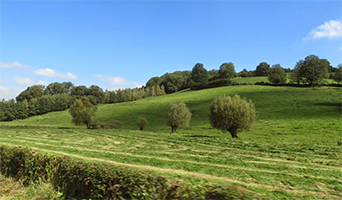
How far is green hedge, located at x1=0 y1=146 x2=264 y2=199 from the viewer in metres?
5.61

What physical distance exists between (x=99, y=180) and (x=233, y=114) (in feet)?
87.7

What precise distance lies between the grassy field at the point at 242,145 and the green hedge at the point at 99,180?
2.98ft

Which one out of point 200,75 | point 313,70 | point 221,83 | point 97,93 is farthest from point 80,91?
point 313,70

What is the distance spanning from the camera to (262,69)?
481ft

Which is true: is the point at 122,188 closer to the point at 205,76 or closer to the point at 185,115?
the point at 185,115

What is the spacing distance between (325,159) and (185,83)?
124m

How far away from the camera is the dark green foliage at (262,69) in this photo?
145000 mm

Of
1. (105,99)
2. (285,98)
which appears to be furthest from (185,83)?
(285,98)

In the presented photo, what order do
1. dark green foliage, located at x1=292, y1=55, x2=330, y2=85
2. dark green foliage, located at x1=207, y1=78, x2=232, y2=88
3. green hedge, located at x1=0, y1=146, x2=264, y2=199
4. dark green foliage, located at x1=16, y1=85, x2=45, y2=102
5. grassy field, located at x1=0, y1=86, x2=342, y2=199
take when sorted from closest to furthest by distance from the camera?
1. green hedge, located at x1=0, y1=146, x2=264, y2=199
2. grassy field, located at x1=0, y1=86, x2=342, y2=199
3. dark green foliage, located at x1=292, y1=55, x2=330, y2=85
4. dark green foliage, located at x1=207, y1=78, x2=232, y2=88
5. dark green foliage, located at x1=16, y1=85, x2=45, y2=102

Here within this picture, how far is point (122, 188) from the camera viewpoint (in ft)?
22.3

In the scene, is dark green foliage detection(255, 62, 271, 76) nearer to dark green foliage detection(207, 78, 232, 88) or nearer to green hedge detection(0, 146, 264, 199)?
dark green foliage detection(207, 78, 232, 88)

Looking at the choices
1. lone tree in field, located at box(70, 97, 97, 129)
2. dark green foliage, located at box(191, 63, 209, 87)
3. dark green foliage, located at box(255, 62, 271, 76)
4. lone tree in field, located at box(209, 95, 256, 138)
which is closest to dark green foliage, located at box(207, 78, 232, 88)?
dark green foliage, located at box(191, 63, 209, 87)

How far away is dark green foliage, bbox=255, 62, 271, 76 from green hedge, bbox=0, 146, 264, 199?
154 metres

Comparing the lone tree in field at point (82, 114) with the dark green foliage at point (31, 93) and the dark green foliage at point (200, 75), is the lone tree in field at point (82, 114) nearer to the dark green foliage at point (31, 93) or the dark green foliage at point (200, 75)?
the dark green foliage at point (200, 75)
